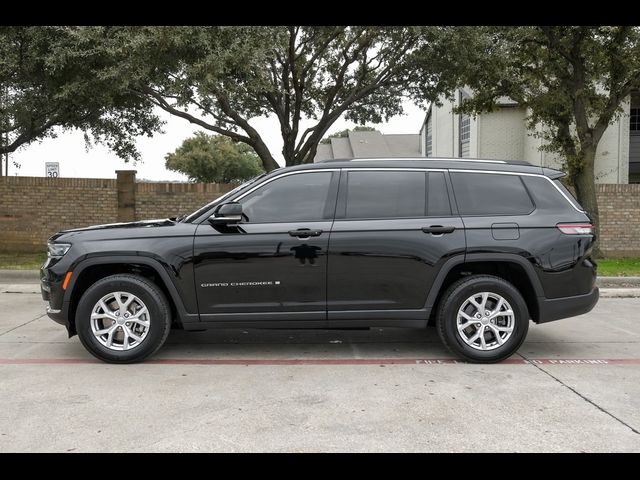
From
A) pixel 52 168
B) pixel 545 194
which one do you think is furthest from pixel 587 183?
pixel 52 168

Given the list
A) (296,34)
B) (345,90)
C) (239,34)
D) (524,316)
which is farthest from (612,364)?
(345,90)

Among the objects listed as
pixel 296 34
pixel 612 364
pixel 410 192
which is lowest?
pixel 612 364

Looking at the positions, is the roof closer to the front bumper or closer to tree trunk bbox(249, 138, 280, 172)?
the front bumper

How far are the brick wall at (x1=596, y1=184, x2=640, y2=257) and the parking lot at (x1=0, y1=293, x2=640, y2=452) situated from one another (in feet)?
29.2

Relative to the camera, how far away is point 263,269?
5.36 metres

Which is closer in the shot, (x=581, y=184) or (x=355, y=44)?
(x=581, y=184)

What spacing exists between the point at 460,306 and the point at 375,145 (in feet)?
152

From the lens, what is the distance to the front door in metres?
5.36

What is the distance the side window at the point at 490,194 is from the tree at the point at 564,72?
8.58 metres

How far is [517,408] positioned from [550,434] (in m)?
0.52

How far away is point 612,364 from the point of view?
5.55 meters

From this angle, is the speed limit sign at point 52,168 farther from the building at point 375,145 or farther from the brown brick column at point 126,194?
the building at point 375,145
